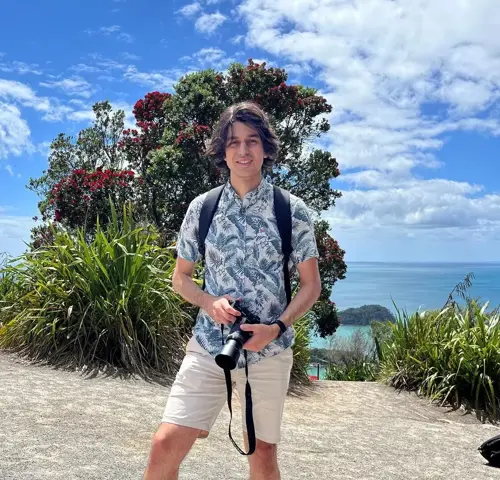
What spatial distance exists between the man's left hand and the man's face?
640mm

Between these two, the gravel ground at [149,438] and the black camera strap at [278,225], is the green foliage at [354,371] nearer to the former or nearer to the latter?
the gravel ground at [149,438]

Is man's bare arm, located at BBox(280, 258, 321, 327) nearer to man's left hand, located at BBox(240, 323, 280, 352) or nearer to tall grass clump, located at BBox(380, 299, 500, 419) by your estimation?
man's left hand, located at BBox(240, 323, 280, 352)

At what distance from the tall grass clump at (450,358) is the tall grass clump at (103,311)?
125 inches

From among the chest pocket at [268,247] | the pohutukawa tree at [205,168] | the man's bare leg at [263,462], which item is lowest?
the man's bare leg at [263,462]

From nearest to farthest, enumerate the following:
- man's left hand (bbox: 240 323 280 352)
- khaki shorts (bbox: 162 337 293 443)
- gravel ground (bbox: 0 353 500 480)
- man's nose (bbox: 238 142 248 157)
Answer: man's left hand (bbox: 240 323 280 352) → khaki shorts (bbox: 162 337 293 443) → man's nose (bbox: 238 142 248 157) → gravel ground (bbox: 0 353 500 480)

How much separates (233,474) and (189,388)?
1.80 meters

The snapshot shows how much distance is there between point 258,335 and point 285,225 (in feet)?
1.56

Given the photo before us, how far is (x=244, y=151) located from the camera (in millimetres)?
2691

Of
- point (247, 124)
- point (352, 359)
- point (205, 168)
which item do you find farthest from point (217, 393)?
point (205, 168)

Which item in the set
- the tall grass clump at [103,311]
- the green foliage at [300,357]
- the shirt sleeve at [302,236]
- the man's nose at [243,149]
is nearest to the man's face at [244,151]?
the man's nose at [243,149]

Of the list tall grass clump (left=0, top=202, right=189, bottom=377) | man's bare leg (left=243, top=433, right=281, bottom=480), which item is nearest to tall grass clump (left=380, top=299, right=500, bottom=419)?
tall grass clump (left=0, top=202, right=189, bottom=377)

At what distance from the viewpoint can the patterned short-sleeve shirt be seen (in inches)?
102

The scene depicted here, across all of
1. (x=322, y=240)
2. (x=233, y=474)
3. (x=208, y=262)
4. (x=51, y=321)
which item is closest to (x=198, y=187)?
(x=322, y=240)

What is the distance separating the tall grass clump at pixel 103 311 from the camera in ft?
23.4
